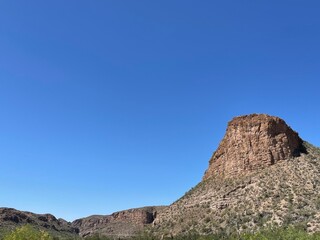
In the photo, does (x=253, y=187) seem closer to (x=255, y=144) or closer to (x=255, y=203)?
(x=255, y=203)

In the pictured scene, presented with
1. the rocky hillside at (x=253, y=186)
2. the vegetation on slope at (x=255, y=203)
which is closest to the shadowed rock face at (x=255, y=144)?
the rocky hillside at (x=253, y=186)

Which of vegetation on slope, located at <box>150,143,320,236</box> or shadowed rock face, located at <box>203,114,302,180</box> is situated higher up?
shadowed rock face, located at <box>203,114,302,180</box>

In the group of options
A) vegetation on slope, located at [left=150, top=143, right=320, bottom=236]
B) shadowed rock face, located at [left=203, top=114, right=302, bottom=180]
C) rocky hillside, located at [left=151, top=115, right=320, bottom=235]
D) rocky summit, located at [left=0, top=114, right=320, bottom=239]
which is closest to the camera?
vegetation on slope, located at [left=150, top=143, right=320, bottom=236]

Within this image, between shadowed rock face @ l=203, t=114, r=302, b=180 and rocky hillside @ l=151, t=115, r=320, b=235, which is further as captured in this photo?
shadowed rock face @ l=203, t=114, r=302, b=180

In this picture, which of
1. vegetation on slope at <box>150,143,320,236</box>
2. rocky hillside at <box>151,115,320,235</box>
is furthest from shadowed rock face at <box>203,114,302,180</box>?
vegetation on slope at <box>150,143,320,236</box>

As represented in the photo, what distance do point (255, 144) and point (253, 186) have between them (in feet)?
36.2

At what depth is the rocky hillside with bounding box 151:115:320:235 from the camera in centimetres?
6303

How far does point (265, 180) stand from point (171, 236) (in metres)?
18.7

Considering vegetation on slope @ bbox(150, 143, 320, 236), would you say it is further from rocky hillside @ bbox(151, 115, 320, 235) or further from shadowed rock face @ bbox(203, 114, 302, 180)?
shadowed rock face @ bbox(203, 114, 302, 180)

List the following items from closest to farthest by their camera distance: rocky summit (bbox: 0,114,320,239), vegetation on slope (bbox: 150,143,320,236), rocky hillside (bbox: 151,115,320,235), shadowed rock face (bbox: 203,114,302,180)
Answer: vegetation on slope (bbox: 150,143,320,236), rocky summit (bbox: 0,114,320,239), rocky hillside (bbox: 151,115,320,235), shadowed rock face (bbox: 203,114,302,180)

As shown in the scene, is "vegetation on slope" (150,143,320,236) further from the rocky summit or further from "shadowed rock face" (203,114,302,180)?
"shadowed rock face" (203,114,302,180)

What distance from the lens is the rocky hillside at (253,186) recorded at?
207ft

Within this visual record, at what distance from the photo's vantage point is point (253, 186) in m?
72.7

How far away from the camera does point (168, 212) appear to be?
82688mm
